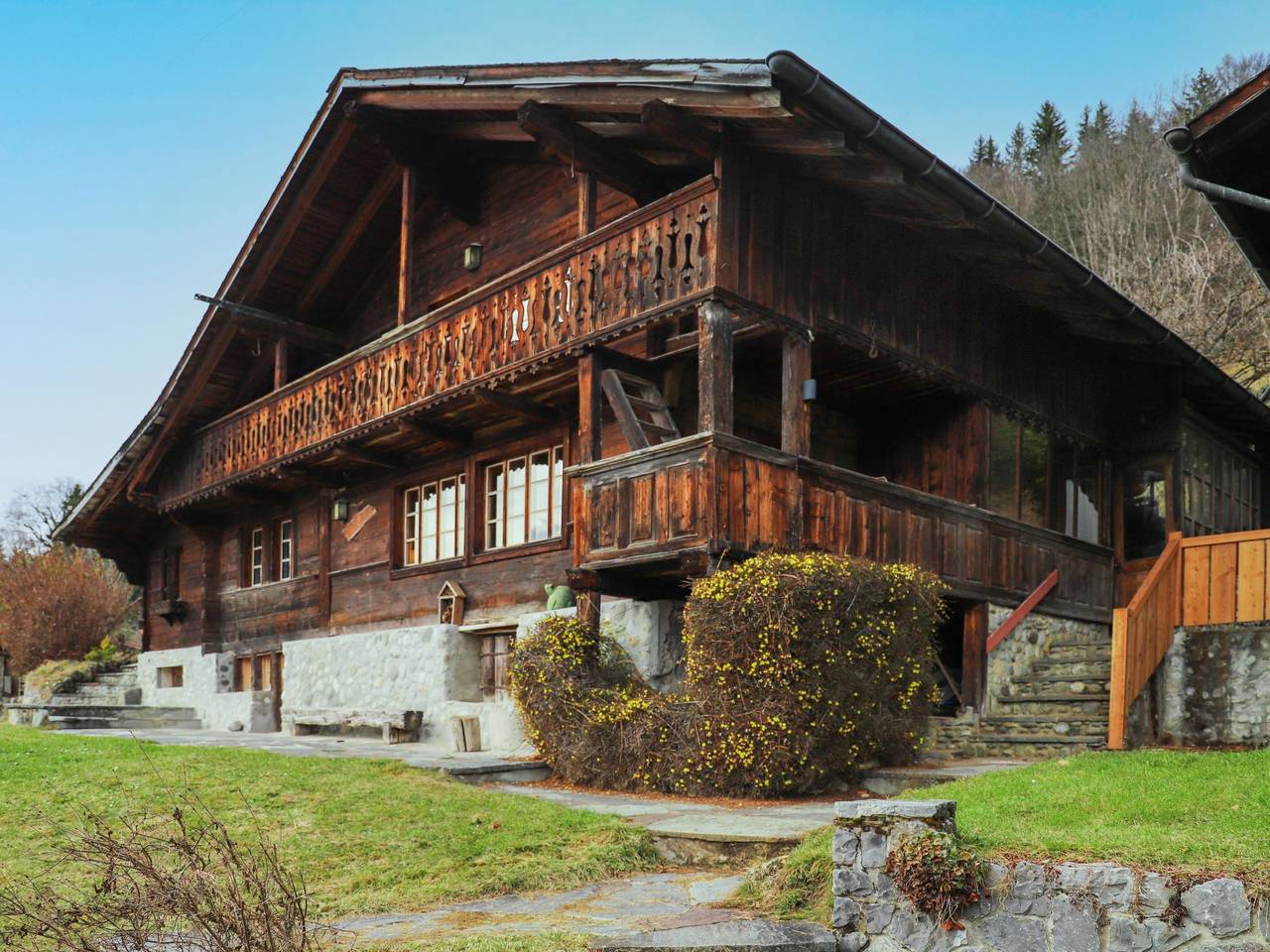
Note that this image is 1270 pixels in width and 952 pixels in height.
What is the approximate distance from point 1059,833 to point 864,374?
8540 millimetres

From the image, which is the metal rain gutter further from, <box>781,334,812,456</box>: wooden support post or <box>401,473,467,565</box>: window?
<box>401,473,467,565</box>: window

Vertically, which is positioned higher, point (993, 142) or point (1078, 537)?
point (993, 142)

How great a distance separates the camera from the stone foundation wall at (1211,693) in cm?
1181

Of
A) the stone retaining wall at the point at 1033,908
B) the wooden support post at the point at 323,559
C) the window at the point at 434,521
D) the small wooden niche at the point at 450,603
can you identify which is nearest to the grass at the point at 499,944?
the stone retaining wall at the point at 1033,908

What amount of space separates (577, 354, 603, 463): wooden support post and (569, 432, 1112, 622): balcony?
30 cm

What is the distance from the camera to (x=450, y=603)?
16.7m

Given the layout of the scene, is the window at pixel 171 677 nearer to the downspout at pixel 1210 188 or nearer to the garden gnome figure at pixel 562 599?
the garden gnome figure at pixel 562 599

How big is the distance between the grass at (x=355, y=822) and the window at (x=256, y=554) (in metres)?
10.4

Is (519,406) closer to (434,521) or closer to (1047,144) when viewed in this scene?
(434,521)

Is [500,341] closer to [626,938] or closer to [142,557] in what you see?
[626,938]

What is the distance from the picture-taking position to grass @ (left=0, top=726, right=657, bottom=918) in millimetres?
7512

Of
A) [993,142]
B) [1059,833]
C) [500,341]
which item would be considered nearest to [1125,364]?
[500,341]

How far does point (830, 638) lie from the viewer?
10.3 m

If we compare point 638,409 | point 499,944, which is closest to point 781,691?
point 638,409
